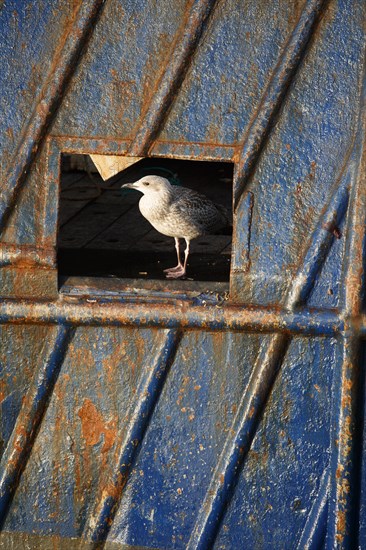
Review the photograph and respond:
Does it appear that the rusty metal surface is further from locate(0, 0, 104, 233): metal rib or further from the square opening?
the square opening

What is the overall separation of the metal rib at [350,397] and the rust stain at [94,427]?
104 centimetres

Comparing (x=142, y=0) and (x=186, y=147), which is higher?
(x=142, y=0)

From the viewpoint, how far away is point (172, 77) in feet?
12.8

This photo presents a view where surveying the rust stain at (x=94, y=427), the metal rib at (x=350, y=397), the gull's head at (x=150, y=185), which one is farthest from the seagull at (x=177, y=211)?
the metal rib at (x=350, y=397)

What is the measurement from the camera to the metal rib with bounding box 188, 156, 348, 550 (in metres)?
3.99

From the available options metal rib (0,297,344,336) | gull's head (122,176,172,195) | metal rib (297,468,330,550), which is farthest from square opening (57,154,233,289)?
metal rib (297,468,330,550)

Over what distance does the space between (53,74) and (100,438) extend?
66.4 inches

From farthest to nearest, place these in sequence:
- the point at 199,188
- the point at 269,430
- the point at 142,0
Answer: the point at 199,188 → the point at 269,430 → the point at 142,0

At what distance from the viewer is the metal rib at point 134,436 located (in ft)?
13.5

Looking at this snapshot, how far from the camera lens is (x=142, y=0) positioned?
3.89m

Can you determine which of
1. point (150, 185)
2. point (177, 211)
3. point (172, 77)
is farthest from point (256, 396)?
point (150, 185)

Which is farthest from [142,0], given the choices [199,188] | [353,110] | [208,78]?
[199,188]

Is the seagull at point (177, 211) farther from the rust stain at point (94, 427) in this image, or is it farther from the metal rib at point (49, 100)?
the metal rib at point (49, 100)

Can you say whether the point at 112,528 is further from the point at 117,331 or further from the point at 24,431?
the point at 117,331
